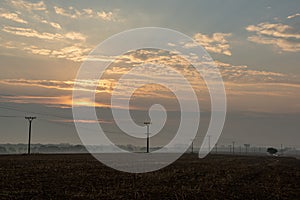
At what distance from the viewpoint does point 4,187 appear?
3152cm

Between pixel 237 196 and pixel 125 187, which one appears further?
pixel 125 187

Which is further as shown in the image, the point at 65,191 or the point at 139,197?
the point at 65,191

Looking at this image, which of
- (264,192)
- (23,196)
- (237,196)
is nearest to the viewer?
(23,196)

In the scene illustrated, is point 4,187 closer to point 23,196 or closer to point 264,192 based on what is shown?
point 23,196

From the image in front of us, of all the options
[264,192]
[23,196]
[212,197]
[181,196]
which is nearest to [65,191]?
[23,196]

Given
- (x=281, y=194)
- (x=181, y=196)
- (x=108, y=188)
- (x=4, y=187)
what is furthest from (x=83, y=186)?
(x=281, y=194)

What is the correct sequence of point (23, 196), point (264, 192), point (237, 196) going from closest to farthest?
1. point (23, 196)
2. point (237, 196)
3. point (264, 192)

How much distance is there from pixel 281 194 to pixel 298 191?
323 centimetres

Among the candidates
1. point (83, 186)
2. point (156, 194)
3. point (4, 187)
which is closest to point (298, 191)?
point (156, 194)

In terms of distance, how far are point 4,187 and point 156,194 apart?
12.2m

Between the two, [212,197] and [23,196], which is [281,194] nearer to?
[212,197]

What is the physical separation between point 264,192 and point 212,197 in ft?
19.7

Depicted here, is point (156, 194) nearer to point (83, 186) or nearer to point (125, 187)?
point (125, 187)

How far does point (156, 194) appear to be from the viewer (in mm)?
28750
